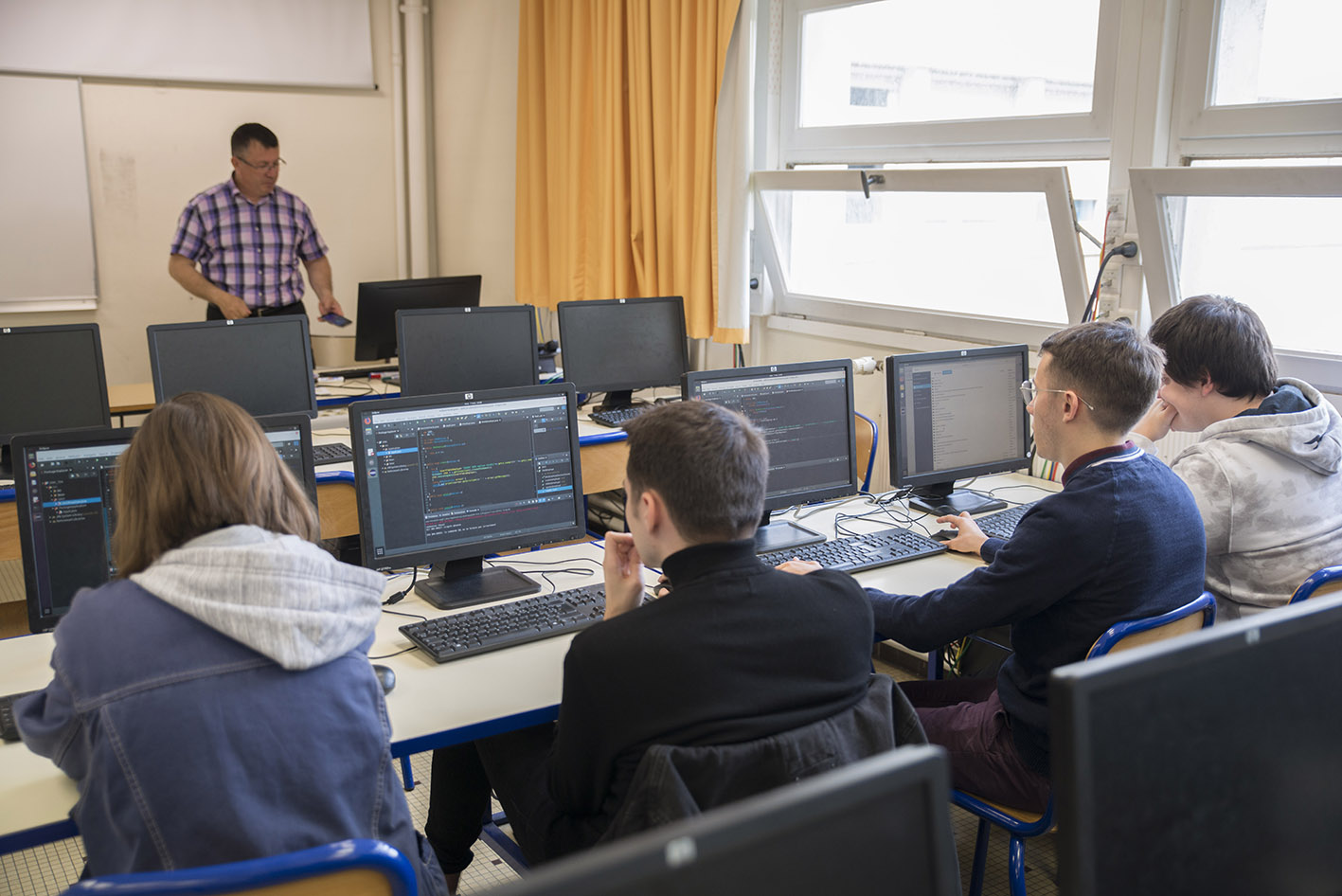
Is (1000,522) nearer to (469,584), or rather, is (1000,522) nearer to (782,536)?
(782,536)

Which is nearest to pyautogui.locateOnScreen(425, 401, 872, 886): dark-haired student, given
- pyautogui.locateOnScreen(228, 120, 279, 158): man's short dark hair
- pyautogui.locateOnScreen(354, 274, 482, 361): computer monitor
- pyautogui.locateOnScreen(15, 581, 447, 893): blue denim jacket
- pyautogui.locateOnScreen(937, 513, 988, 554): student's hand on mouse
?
pyautogui.locateOnScreen(15, 581, 447, 893): blue denim jacket

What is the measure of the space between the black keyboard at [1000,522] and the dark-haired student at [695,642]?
1271 mm

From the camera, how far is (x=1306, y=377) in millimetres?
2912

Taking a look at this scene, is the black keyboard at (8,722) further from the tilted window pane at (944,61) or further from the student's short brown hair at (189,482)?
the tilted window pane at (944,61)

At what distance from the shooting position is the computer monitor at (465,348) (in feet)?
12.0

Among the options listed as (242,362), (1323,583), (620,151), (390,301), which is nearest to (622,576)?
(1323,583)

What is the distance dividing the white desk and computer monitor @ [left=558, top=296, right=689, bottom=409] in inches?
68.9

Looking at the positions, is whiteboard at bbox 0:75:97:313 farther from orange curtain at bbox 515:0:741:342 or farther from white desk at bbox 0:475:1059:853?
white desk at bbox 0:475:1059:853

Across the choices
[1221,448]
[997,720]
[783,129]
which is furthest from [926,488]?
[783,129]

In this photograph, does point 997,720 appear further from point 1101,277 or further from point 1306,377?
point 1101,277

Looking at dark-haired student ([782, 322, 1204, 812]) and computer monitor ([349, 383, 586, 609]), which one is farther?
computer monitor ([349, 383, 586, 609])

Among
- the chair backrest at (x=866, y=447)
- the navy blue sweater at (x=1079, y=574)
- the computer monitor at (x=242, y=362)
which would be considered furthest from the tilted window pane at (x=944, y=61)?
the computer monitor at (x=242, y=362)

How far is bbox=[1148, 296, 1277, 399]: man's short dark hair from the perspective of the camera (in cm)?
229

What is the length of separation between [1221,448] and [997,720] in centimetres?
76
